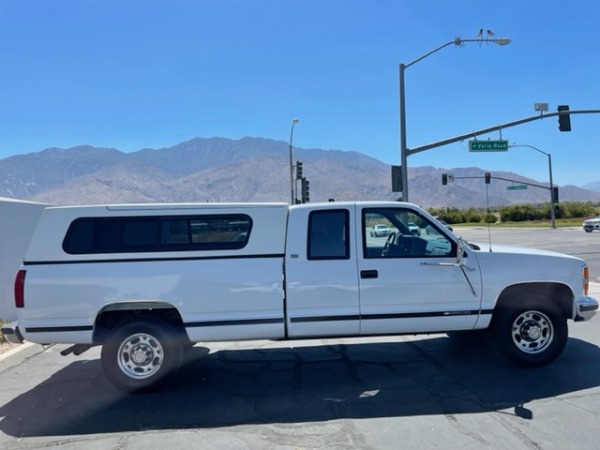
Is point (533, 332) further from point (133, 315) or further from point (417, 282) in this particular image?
point (133, 315)

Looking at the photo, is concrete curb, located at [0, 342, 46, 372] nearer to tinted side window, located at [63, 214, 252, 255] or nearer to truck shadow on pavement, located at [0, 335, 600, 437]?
truck shadow on pavement, located at [0, 335, 600, 437]

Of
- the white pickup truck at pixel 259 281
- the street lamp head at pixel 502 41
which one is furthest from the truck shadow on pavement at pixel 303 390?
the street lamp head at pixel 502 41

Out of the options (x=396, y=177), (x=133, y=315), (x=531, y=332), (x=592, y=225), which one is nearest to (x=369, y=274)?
(x=531, y=332)

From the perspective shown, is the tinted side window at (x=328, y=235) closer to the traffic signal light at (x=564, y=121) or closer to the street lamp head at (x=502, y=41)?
the street lamp head at (x=502, y=41)

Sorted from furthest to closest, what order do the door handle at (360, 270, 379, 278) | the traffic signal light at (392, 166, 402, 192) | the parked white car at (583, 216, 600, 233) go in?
the parked white car at (583, 216, 600, 233)
the traffic signal light at (392, 166, 402, 192)
the door handle at (360, 270, 379, 278)

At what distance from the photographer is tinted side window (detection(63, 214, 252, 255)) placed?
17.8ft

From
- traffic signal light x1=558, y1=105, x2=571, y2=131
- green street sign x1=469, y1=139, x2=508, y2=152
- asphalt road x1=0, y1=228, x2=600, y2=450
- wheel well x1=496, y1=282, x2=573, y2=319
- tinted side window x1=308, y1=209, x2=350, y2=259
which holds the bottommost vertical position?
asphalt road x1=0, y1=228, x2=600, y2=450

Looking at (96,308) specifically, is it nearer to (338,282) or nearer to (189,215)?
(189,215)

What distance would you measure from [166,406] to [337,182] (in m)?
193

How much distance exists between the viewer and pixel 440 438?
13.8ft

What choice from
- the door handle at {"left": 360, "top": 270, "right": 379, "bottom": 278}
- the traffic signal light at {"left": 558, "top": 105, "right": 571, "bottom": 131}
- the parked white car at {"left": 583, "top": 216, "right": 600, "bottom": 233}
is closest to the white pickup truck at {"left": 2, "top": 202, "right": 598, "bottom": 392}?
the door handle at {"left": 360, "top": 270, "right": 379, "bottom": 278}

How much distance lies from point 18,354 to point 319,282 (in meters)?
4.70

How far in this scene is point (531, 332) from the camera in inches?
233

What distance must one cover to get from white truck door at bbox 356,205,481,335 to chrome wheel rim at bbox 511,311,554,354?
24.2 inches
